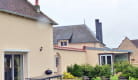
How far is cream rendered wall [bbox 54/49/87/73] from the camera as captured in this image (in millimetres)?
24609

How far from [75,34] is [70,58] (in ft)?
54.2

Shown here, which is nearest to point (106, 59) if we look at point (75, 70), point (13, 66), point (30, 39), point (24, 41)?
point (75, 70)

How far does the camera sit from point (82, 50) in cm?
2891

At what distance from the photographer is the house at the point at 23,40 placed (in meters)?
15.2

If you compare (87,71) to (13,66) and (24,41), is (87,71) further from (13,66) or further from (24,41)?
(13,66)

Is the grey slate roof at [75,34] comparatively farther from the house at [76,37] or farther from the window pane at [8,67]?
the window pane at [8,67]

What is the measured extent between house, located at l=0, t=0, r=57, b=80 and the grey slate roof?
2159 centimetres

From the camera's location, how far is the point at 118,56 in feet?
119

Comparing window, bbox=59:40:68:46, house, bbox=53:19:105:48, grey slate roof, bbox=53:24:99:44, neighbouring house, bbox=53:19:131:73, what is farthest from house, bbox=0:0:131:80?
window, bbox=59:40:68:46

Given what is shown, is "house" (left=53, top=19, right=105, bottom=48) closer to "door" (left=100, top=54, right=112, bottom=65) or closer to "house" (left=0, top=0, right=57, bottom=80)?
"door" (left=100, top=54, right=112, bottom=65)

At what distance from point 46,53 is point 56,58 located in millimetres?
5219

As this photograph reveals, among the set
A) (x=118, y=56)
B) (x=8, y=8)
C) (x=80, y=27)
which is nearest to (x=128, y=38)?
(x=80, y=27)

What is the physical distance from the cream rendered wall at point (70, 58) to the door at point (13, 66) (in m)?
6.99

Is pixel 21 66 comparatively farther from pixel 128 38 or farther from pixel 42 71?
pixel 128 38
